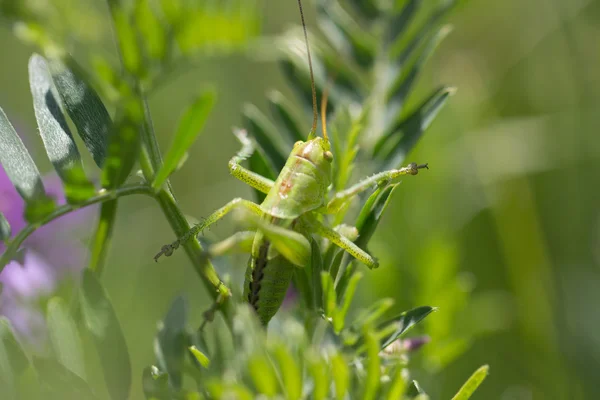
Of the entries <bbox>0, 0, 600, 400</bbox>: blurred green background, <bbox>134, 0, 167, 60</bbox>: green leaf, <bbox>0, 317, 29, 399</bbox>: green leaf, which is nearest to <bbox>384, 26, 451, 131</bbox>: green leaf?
<bbox>0, 0, 600, 400</bbox>: blurred green background

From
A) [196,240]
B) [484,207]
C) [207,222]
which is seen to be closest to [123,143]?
[196,240]

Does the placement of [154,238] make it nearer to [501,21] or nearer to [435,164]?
[435,164]

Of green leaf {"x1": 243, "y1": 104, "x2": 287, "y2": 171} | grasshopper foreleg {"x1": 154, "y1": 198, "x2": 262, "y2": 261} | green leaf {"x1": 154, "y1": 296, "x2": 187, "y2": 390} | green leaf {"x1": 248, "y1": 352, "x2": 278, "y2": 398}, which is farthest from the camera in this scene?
green leaf {"x1": 243, "y1": 104, "x2": 287, "y2": 171}

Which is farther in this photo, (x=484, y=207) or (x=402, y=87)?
(x=484, y=207)

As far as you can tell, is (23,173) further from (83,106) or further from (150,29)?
(150,29)

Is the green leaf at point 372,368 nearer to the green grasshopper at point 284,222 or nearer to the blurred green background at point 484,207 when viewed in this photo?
the green grasshopper at point 284,222

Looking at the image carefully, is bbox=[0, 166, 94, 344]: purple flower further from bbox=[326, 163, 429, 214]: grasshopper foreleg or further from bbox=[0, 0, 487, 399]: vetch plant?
bbox=[326, 163, 429, 214]: grasshopper foreleg

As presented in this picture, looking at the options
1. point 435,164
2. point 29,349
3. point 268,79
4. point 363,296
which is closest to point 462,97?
point 435,164
